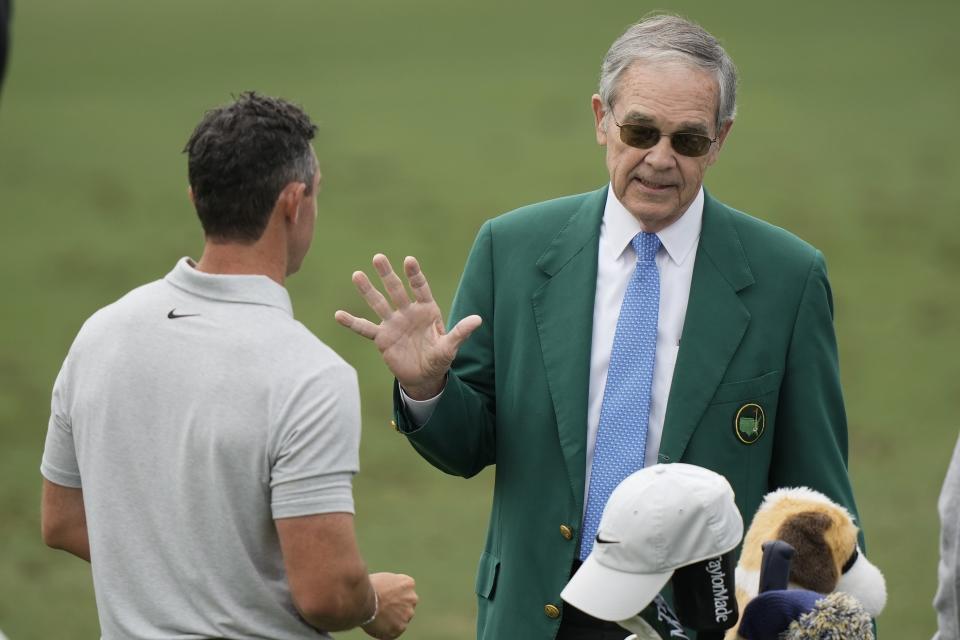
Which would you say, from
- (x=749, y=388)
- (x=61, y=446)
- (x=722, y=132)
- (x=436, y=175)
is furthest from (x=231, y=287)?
(x=436, y=175)

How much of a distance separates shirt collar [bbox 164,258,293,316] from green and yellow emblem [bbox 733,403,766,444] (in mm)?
1061

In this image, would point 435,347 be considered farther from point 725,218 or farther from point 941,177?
point 941,177

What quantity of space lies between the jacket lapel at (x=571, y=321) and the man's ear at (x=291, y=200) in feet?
2.58

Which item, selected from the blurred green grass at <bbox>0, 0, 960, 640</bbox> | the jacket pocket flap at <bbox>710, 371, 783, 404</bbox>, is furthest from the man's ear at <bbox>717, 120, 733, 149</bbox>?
the blurred green grass at <bbox>0, 0, 960, 640</bbox>

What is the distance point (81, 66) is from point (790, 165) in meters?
9.72

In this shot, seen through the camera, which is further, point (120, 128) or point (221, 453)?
point (120, 128)

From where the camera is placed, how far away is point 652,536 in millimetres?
2410

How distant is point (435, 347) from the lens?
3.08 metres

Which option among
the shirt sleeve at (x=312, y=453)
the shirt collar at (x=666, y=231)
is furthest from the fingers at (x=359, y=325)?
the shirt collar at (x=666, y=231)

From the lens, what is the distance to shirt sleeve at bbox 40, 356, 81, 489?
271 centimetres

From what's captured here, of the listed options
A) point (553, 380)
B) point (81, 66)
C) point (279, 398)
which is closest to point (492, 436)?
point (553, 380)

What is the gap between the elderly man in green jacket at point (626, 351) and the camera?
3.17m

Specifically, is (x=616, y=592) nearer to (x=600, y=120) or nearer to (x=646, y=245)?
(x=646, y=245)

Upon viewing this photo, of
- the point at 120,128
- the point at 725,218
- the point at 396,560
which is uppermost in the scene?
the point at 725,218
